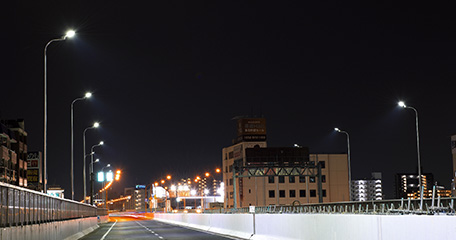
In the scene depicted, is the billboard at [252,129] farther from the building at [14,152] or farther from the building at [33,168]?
the building at [14,152]

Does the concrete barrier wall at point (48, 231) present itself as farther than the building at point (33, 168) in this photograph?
No

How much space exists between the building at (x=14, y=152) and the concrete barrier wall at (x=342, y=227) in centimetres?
7866

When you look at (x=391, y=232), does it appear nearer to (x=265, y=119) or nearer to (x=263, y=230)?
(x=263, y=230)

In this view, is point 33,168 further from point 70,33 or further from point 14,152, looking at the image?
point 70,33

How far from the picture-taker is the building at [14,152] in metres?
111

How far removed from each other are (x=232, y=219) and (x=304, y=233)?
14.0 metres

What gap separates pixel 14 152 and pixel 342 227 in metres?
112

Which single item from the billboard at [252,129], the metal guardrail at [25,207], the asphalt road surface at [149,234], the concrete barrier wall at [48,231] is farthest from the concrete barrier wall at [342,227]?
the billboard at [252,129]

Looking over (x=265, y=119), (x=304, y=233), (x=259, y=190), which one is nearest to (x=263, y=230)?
(x=304, y=233)

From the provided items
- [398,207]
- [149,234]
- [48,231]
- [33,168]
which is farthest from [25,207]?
[33,168]

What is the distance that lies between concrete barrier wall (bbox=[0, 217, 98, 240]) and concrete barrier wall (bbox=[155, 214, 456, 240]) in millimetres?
7781

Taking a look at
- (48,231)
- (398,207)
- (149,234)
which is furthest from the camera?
(398,207)

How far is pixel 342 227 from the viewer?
18109mm

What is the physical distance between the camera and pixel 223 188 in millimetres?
171125
